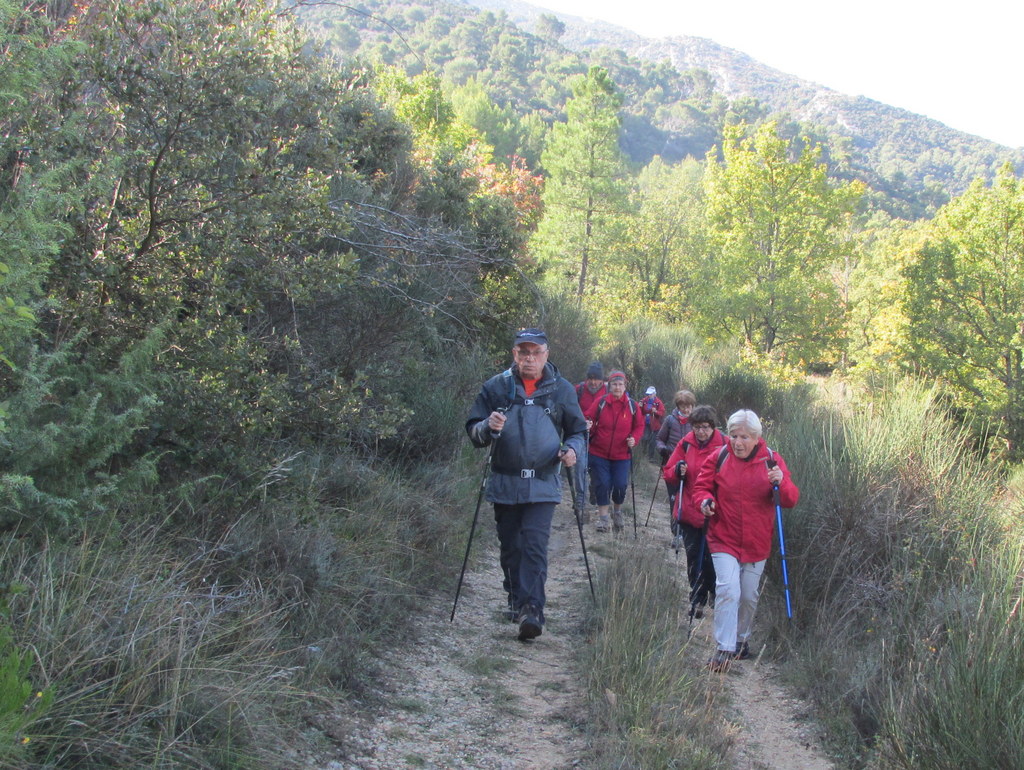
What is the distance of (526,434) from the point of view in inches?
Answer: 224

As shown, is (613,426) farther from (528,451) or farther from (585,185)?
(585,185)

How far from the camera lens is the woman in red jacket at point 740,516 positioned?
552 cm

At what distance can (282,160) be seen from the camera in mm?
6449

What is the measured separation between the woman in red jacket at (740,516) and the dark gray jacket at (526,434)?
1026 mm

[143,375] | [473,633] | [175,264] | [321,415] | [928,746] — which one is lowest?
[473,633]

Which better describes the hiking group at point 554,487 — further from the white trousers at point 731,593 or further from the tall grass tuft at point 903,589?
the tall grass tuft at point 903,589

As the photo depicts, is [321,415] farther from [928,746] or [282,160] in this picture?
[928,746]

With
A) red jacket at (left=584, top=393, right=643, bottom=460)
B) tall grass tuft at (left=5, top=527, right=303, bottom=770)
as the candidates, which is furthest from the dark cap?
red jacket at (left=584, top=393, right=643, bottom=460)

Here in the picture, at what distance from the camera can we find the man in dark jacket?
A: 570 cm

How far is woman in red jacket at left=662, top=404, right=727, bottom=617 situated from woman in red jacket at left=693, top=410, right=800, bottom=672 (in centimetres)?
74

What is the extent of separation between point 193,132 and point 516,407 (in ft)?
8.70

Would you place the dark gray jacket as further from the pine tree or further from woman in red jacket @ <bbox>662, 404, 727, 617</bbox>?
the pine tree

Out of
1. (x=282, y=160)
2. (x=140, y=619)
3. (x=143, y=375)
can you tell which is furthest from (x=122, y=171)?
(x=140, y=619)

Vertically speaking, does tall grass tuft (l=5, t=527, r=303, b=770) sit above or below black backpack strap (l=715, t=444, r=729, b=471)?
below
